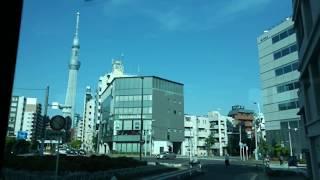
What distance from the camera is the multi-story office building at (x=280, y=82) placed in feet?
216

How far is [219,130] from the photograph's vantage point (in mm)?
122188

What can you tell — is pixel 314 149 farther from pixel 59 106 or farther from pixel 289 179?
pixel 59 106

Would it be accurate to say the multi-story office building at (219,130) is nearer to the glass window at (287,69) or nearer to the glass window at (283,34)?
the glass window at (287,69)

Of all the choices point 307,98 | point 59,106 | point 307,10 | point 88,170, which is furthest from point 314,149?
→ point 59,106

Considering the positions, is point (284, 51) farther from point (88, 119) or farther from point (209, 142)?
point (88, 119)

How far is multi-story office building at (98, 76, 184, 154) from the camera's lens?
98.0 m

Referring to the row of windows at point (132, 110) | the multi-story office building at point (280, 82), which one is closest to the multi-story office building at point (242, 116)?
the row of windows at point (132, 110)

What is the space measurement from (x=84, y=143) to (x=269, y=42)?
92.1 m

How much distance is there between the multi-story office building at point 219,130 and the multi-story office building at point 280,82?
46.0m

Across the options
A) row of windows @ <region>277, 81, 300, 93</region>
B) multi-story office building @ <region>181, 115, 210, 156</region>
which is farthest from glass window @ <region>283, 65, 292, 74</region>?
multi-story office building @ <region>181, 115, 210, 156</region>

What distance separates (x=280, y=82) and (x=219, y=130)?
2161 inches

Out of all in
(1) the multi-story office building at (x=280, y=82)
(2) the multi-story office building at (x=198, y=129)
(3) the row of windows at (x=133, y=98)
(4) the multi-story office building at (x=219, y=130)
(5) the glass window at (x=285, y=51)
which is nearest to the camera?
(1) the multi-story office building at (x=280, y=82)

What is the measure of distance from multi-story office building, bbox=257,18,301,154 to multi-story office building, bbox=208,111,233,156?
151ft

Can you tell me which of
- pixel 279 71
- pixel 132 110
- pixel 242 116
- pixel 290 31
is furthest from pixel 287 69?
pixel 242 116
